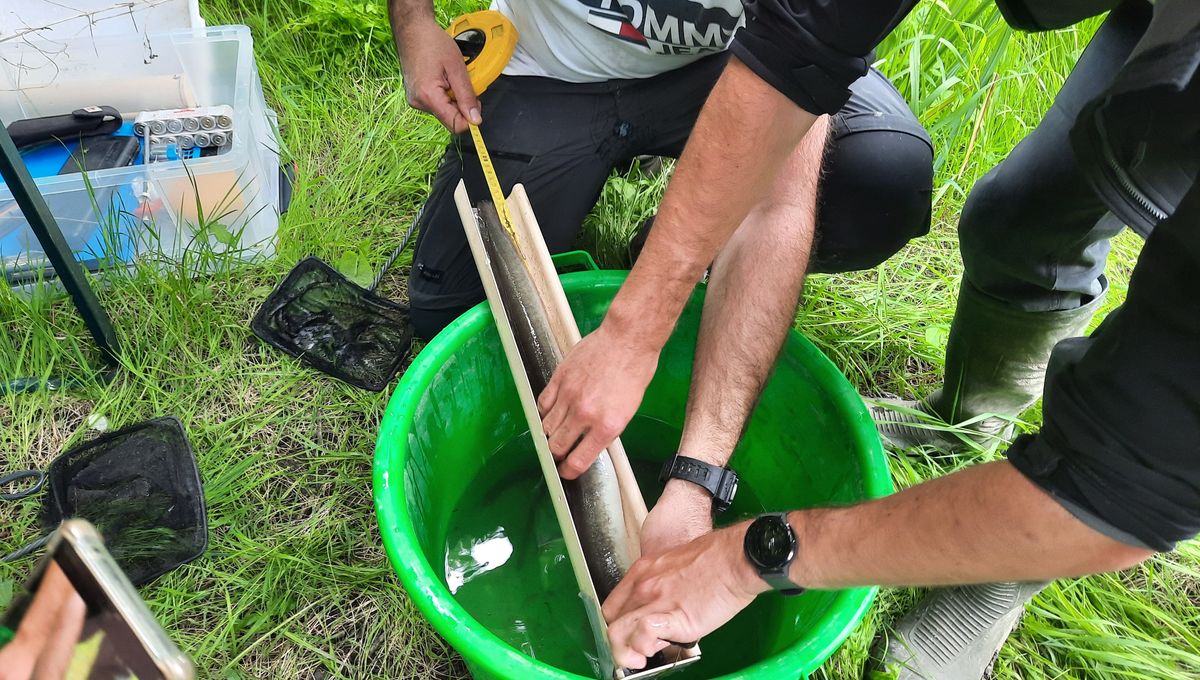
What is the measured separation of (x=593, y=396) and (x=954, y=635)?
0.77 metres

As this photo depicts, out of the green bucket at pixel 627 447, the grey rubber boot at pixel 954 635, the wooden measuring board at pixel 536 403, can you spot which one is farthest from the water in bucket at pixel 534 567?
the grey rubber boot at pixel 954 635

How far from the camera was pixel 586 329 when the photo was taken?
4.68 feet

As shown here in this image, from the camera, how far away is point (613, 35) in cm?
154

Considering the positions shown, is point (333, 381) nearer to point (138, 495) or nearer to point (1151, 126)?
point (138, 495)

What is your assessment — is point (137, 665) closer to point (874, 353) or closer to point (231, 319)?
point (231, 319)

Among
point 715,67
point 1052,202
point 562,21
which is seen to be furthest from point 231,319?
point 1052,202

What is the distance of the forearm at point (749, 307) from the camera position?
125 centimetres

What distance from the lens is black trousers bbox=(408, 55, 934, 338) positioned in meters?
1.58

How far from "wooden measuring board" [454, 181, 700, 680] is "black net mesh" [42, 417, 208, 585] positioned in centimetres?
67

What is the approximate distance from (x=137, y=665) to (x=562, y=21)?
4.44 feet

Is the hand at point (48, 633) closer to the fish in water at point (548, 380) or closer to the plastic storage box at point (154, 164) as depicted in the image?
the fish in water at point (548, 380)

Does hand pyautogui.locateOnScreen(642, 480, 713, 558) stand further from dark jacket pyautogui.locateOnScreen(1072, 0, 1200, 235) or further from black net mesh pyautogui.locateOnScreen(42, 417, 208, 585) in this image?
black net mesh pyautogui.locateOnScreen(42, 417, 208, 585)

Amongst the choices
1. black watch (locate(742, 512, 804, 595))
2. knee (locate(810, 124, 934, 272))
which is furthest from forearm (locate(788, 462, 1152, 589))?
knee (locate(810, 124, 934, 272))

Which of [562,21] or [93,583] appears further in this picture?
[562,21]
